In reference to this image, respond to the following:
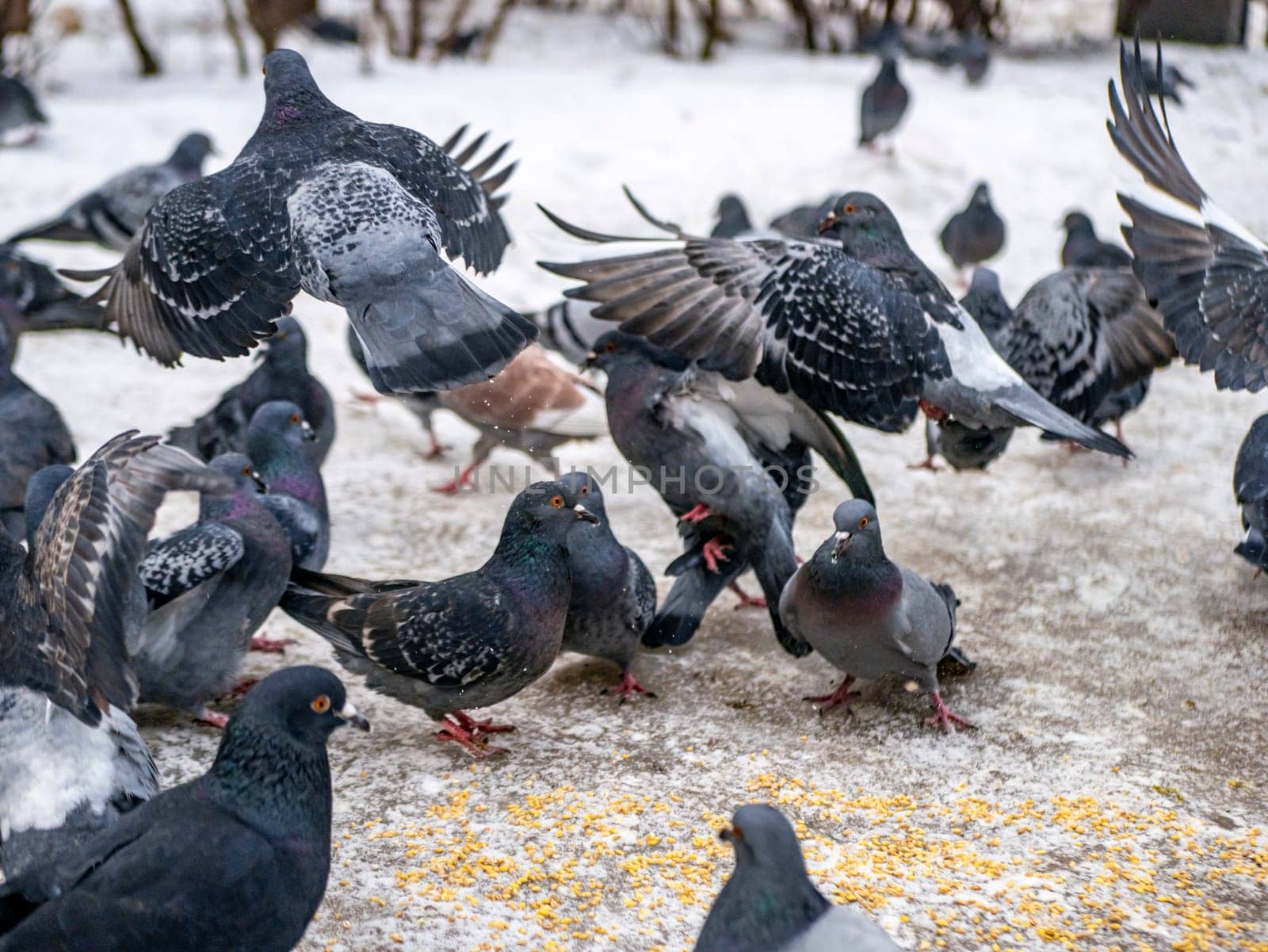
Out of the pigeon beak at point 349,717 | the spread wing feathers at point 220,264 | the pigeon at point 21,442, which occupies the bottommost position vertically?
the pigeon at point 21,442

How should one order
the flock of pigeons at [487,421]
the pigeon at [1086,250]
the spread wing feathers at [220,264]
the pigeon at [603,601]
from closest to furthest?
the flock of pigeons at [487,421], the spread wing feathers at [220,264], the pigeon at [603,601], the pigeon at [1086,250]

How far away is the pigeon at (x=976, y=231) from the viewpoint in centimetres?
855

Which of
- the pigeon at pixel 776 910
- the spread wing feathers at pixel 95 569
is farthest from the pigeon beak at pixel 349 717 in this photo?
the pigeon at pixel 776 910

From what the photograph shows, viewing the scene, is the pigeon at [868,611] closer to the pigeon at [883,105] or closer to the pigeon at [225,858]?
the pigeon at [225,858]

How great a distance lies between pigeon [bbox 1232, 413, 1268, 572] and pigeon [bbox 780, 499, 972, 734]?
4.25 feet

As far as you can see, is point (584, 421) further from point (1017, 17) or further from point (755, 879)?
point (1017, 17)

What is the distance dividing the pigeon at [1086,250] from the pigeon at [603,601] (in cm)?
413

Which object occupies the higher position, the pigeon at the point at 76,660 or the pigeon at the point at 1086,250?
the pigeon at the point at 76,660

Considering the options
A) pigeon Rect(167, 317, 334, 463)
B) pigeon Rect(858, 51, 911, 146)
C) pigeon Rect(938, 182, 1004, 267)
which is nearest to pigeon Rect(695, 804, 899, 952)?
pigeon Rect(167, 317, 334, 463)

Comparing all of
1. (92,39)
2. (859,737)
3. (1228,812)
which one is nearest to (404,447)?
(859,737)

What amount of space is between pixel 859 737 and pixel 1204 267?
2.01 m

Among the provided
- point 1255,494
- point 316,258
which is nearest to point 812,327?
point 316,258

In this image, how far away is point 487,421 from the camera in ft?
19.0

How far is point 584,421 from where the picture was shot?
5.74 m
